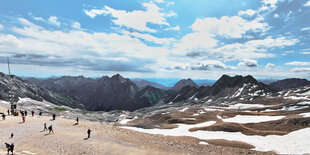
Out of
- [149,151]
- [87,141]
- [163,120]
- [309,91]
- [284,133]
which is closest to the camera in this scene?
[149,151]

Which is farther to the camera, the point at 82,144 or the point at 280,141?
the point at 280,141

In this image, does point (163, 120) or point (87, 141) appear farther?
point (163, 120)

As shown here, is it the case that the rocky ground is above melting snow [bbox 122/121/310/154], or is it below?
above

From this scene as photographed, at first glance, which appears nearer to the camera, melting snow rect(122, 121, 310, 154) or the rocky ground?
the rocky ground

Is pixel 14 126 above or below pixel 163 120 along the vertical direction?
above

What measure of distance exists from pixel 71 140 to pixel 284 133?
178ft

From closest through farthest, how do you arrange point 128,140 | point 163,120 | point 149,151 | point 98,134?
point 149,151 < point 128,140 < point 98,134 < point 163,120

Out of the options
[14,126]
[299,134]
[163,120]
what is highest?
[14,126]

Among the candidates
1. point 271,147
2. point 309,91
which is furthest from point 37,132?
point 309,91

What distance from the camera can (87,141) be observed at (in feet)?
117

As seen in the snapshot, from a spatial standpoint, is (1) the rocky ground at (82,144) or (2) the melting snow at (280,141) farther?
(2) the melting snow at (280,141)

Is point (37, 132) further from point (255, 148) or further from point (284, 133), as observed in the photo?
point (284, 133)

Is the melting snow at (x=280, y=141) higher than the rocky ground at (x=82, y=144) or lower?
lower

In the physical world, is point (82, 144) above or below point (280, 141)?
above
